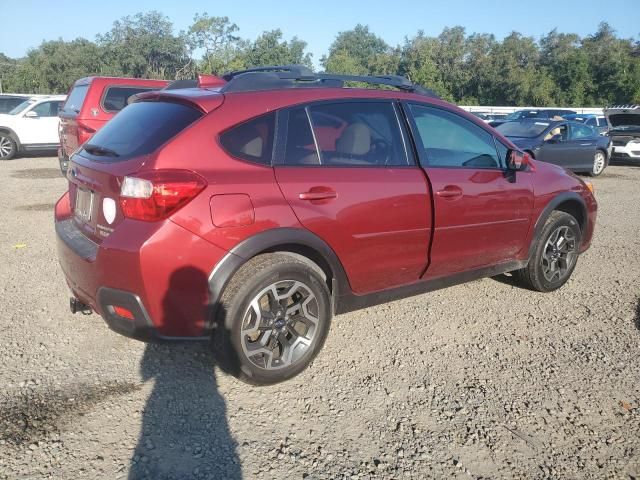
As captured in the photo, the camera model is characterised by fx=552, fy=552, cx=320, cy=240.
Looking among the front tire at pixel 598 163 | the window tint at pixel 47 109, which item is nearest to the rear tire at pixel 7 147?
the window tint at pixel 47 109

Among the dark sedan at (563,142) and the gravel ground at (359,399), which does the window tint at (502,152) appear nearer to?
the gravel ground at (359,399)

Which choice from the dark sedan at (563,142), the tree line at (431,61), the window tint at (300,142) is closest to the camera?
the window tint at (300,142)

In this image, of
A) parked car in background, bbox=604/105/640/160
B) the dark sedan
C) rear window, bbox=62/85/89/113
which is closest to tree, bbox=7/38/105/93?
rear window, bbox=62/85/89/113

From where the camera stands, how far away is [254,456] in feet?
8.66

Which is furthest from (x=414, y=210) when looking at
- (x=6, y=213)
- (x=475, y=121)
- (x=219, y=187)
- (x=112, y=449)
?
(x=6, y=213)

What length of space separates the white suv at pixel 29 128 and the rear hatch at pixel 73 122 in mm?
4529

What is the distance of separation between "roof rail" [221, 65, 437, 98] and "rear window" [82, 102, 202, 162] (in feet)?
1.14

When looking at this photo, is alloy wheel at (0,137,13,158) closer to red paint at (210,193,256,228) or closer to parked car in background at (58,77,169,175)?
parked car in background at (58,77,169,175)

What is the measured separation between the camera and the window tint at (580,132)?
13.7 metres

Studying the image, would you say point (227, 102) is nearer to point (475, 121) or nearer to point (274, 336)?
point (274, 336)

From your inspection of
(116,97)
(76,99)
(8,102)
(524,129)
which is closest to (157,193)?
(116,97)

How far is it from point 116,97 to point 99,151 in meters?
7.29

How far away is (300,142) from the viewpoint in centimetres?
332

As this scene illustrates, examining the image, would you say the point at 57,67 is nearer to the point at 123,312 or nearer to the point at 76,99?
the point at 76,99
